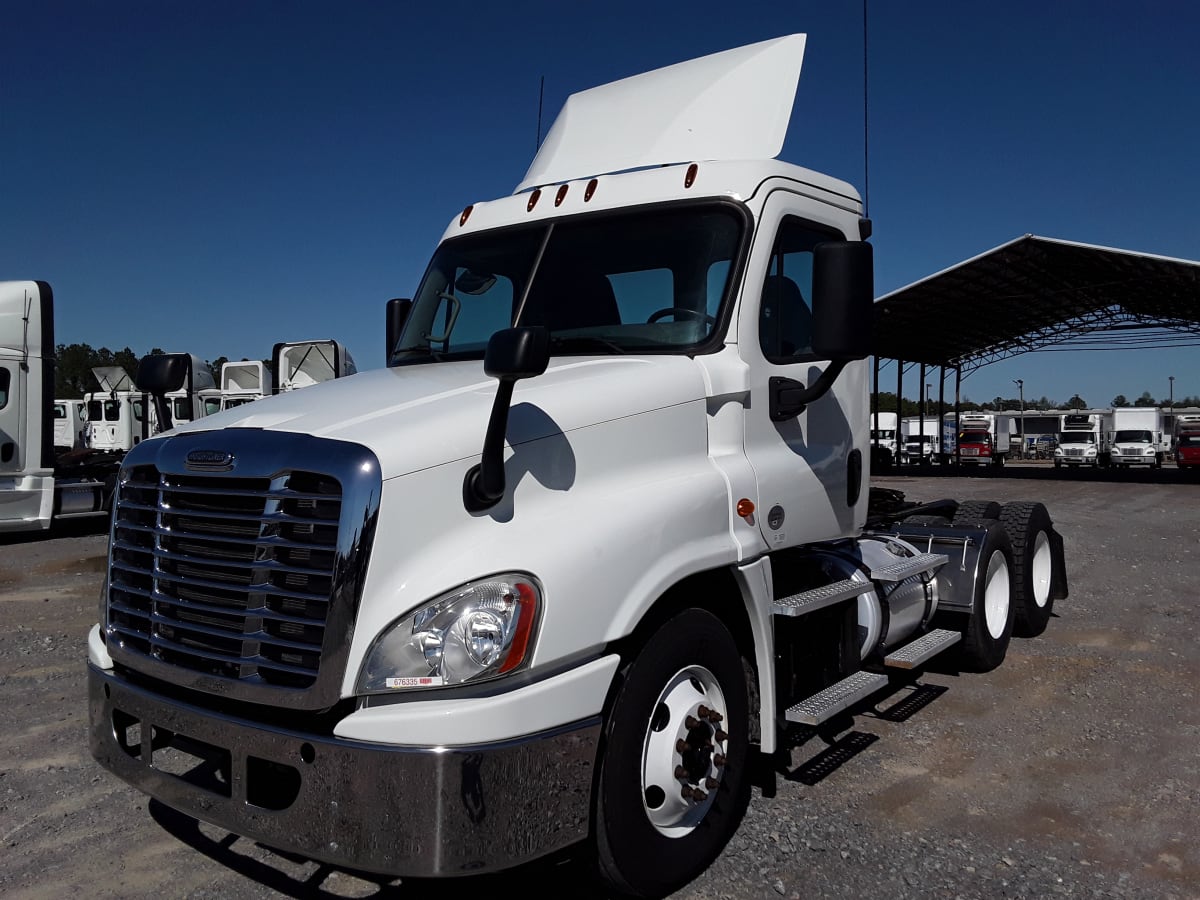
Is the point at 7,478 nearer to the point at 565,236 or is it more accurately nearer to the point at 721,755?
the point at 565,236

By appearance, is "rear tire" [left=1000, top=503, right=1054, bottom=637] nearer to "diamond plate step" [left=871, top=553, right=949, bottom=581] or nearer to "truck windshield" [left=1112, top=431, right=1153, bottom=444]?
"diamond plate step" [left=871, top=553, right=949, bottom=581]

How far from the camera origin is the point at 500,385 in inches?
113

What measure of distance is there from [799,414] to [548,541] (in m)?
1.73

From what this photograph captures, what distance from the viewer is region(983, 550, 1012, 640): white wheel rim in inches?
259

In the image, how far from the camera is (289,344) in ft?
59.2

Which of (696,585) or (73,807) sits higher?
(696,585)

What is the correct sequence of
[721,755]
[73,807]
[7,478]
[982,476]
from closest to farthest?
[721,755], [73,807], [7,478], [982,476]

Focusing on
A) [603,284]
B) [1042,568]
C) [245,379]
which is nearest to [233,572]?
[603,284]

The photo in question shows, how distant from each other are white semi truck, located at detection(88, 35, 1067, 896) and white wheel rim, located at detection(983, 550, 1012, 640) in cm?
212

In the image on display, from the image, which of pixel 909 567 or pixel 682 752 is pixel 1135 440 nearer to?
pixel 909 567

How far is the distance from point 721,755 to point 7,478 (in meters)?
13.1

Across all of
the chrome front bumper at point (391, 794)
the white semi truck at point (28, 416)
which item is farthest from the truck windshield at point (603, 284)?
the white semi truck at point (28, 416)

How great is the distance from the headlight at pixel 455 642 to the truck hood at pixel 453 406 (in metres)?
0.42

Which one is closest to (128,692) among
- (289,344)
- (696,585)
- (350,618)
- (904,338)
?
(350,618)
